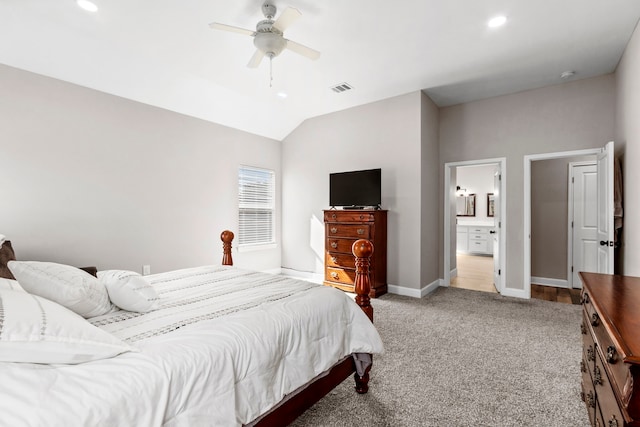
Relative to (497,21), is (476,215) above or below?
below

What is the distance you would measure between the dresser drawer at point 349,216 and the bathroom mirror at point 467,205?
6.17 m

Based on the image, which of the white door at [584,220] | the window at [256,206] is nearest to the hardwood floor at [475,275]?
the white door at [584,220]

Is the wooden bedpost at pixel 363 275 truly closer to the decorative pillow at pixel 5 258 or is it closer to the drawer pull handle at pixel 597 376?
the drawer pull handle at pixel 597 376

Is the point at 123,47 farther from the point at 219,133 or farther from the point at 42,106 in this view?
the point at 219,133

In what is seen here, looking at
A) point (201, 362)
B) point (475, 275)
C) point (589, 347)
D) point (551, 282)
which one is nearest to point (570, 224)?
point (551, 282)

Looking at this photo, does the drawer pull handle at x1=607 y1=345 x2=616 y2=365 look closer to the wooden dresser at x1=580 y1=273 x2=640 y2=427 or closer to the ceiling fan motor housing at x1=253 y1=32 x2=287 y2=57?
the wooden dresser at x1=580 y1=273 x2=640 y2=427

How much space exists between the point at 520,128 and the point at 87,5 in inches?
206

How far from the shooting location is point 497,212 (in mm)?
4801

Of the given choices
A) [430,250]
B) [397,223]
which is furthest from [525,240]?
[397,223]

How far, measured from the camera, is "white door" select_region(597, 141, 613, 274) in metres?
3.20

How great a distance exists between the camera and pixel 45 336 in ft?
3.15

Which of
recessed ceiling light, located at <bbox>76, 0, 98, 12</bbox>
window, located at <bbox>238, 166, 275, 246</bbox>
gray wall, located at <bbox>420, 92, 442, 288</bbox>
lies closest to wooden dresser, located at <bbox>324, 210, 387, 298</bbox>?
gray wall, located at <bbox>420, 92, 442, 288</bbox>

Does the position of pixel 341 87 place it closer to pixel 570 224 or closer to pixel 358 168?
pixel 358 168

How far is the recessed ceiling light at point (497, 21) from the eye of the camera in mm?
2734
